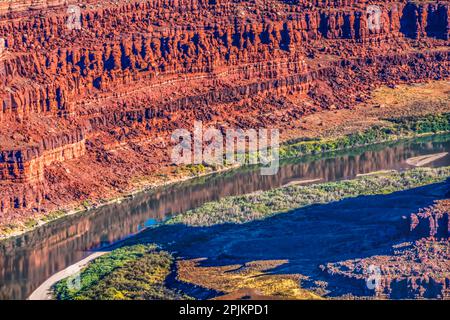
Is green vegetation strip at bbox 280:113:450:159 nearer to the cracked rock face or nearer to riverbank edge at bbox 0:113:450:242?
riverbank edge at bbox 0:113:450:242

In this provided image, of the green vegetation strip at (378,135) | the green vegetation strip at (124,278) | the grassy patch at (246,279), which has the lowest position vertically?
the green vegetation strip at (378,135)

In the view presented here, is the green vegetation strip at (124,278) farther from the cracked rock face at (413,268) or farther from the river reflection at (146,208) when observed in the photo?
the cracked rock face at (413,268)

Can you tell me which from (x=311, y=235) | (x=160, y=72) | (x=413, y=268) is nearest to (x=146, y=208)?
(x=311, y=235)

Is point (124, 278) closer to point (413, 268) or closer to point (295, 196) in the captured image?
point (413, 268)

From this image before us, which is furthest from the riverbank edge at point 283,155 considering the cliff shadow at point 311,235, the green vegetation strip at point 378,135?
the cliff shadow at point 311,235

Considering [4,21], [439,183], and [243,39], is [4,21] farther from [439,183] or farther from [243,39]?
[439,183]

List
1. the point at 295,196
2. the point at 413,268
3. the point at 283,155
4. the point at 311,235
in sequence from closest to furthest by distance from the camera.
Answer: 1. the point at 413,268
2. the point at 311,235
3. the point at 295,196
4. the point at 283,155

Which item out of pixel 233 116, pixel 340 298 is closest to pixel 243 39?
pixel 233 116
